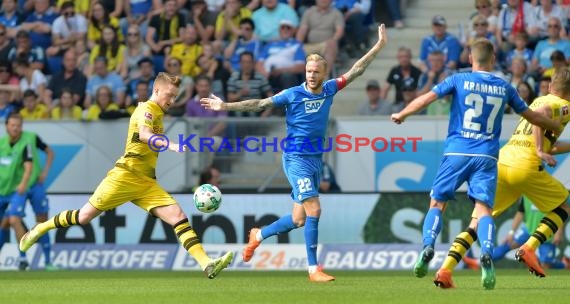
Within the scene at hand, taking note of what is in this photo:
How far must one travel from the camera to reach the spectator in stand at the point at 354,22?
80.3 feet

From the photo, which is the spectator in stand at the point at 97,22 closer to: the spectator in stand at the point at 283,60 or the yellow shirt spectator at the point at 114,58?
the yellow shirt spectator at the point at 114,58

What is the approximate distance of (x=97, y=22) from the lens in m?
25.2

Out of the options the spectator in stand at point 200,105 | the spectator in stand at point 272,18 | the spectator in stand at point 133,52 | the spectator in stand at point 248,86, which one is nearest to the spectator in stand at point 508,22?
the spectator in stand at point 272,18

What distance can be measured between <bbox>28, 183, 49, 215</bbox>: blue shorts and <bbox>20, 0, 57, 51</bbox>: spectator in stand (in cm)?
555

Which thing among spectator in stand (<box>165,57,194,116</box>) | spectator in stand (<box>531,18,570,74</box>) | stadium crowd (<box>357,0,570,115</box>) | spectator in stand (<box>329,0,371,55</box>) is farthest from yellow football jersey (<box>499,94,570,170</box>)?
spectator in stand (<box>329,0,371,55</box>)

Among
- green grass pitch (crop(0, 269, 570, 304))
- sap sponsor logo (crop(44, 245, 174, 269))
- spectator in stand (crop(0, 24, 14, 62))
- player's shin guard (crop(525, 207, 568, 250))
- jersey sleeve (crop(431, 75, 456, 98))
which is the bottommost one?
sap sponsor logo (crop(44, 245, 174, 269))

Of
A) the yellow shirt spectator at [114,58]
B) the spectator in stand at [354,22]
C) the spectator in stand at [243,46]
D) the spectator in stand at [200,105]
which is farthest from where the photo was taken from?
the spectator in stand at [354,22]

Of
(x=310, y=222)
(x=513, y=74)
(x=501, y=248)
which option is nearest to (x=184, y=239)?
(x=310, y=222)

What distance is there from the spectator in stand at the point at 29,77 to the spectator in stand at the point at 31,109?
2.61 feet

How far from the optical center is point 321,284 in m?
14.2

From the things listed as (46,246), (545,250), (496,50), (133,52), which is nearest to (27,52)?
(133,52)

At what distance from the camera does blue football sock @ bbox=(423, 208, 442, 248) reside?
505 inches

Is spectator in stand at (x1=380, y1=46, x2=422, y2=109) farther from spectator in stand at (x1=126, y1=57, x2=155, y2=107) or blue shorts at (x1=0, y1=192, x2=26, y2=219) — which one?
blue shorts at (x1=0, y1=192, x2=26, y2=219)

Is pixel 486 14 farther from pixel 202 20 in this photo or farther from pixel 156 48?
pixel 156 48
